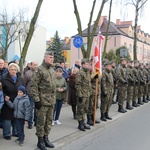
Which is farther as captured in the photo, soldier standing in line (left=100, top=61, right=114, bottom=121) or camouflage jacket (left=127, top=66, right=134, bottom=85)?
camouflage jacket (left=127, top=66, right=134, bottom=85)

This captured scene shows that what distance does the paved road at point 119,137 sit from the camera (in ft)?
21.6

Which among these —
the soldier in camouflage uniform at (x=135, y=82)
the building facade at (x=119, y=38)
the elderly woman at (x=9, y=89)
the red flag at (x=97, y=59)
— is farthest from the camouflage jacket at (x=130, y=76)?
the building facade at (x=119, y=38)

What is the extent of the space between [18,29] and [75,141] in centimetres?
3585

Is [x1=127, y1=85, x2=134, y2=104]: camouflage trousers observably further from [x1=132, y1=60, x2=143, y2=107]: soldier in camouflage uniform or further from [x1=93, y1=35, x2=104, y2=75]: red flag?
[x1=93, y1=35, x2=104, y2=75]: red flag

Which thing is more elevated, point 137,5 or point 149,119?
point 137,5

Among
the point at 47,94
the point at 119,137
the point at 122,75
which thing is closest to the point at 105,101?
the point at 119,137

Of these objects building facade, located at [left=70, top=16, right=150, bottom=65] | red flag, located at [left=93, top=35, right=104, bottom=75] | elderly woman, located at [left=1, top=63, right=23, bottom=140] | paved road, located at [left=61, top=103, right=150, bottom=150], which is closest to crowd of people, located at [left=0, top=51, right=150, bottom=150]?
elderly woman, located at [left=1, top=63, right=23, bottom=140]

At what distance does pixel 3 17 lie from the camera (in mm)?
35406

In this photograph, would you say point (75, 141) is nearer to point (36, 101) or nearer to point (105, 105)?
point (36, 101)

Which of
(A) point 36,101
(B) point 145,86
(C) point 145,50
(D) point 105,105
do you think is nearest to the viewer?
(A) point 36,101

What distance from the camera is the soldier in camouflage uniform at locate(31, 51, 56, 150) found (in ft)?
20.0

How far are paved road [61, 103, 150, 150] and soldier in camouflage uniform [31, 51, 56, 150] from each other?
701 millimetres

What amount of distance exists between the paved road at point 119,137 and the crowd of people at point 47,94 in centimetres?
52

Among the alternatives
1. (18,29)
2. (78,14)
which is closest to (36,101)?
(78,14)
